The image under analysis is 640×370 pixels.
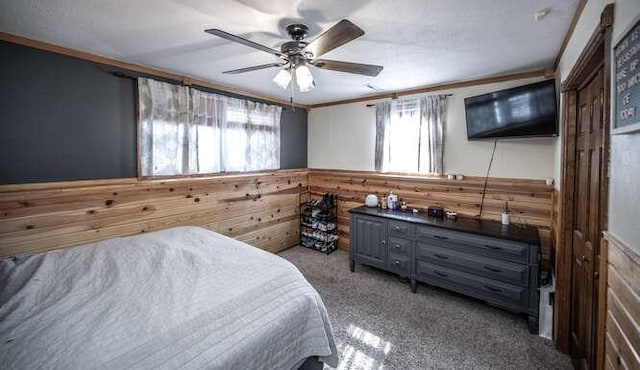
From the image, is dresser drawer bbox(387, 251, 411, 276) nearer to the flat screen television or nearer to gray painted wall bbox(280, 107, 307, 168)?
the flat screen television

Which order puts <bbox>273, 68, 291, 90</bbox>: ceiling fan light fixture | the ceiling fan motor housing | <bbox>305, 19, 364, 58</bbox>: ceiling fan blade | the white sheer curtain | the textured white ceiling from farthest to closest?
the white sheer curtain
<bbox>273, 68, 291, 90</bbox>: ceiling fan light fixture
the ceiling fan motor housing
the textured white ceiling
<bbox>305, 19, 364, 58</bbox>: ceiling fan blade

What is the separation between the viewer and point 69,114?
2.19 meters

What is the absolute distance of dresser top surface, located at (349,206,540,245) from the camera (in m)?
2.35

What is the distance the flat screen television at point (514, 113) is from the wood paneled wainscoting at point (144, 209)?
261 cm

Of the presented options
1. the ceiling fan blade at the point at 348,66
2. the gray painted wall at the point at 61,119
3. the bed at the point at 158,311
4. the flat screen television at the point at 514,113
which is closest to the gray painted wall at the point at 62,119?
the gray painted wall at the point at 61,119

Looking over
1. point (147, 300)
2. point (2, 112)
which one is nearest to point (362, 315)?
point (147, 300)

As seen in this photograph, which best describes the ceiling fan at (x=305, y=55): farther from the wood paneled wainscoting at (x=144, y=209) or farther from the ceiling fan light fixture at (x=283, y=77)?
the wood paneled wainscoting at (x=144, y=209)

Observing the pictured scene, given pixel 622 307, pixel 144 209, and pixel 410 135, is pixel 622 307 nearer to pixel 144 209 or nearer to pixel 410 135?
pixel 410 135

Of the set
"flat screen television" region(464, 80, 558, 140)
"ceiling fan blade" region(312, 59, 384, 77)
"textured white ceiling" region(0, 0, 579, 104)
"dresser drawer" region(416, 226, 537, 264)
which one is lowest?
"dresser drawer" region(416, 226, 537, 264)

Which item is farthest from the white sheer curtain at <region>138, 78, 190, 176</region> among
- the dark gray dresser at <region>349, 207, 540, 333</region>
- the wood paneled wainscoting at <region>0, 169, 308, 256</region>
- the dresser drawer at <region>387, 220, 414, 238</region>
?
the dresser drawer at <region>387, 220, 414, 238</region>

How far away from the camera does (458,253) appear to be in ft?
8.59

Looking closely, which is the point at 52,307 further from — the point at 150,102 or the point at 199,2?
the point at 150,102

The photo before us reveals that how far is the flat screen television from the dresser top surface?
909 millimetres

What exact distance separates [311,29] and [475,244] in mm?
2357
